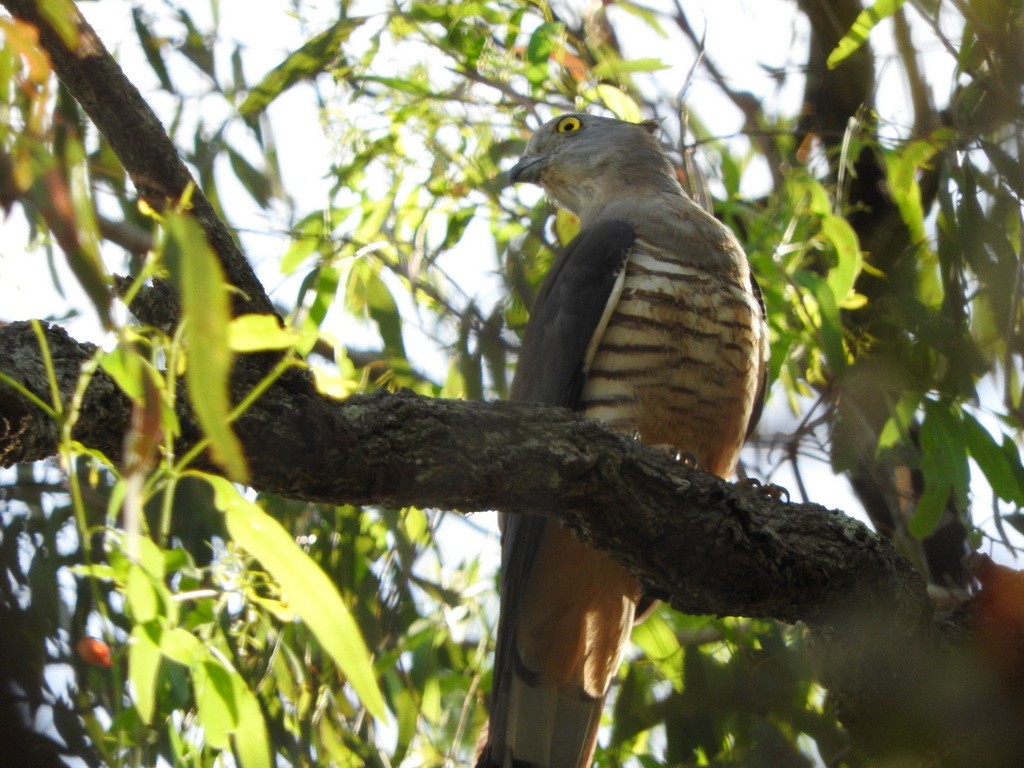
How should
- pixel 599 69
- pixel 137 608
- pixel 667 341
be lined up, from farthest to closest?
pixel 599 69 < pixel 667 341 < pixel 137 608

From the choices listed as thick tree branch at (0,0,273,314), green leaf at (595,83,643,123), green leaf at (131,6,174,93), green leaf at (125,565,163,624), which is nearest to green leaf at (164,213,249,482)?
green leaf at (125,565,163,624)

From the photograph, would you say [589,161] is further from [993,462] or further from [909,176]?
[993,462]

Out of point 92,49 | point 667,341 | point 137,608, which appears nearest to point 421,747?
point 667,341

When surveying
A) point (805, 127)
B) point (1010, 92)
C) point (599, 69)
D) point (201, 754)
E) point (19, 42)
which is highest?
point (805, 127)

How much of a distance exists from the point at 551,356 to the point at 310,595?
2109mm

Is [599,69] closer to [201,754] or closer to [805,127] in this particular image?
[805,127]

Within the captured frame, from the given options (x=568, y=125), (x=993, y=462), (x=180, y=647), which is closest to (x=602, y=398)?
(x=993, y=462)

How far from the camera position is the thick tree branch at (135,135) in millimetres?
1751

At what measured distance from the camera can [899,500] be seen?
3.86m

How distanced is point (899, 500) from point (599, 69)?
1.78 m

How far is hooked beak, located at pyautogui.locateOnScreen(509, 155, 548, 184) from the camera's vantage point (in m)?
4.12

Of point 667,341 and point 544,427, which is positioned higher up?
point 667,341

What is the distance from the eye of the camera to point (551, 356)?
3209 mm

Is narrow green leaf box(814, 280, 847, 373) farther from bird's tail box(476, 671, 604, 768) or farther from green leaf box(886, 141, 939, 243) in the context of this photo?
bird's tail box(476, 671, 604, 768)
